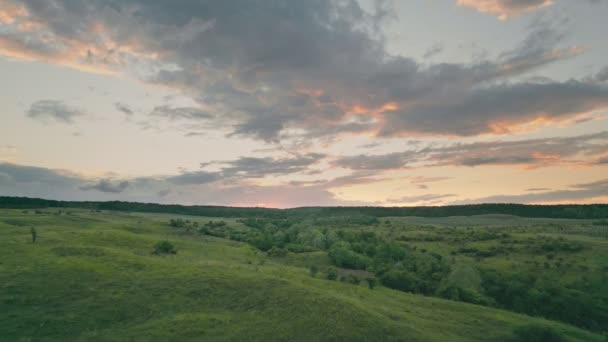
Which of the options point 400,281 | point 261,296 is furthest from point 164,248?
point 400,281

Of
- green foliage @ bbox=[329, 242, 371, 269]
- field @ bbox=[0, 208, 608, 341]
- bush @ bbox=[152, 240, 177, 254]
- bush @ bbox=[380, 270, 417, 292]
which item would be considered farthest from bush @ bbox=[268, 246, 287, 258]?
bush @ bbox=[380, 270, 417, 292]

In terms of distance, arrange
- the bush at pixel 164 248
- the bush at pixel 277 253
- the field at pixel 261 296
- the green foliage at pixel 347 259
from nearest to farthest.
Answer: the field at pixel 261 296
the bush at pixel 164 248
the green foliage at pixel 347 259
the bush at pixel 277 253

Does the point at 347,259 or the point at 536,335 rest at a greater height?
the point at 347,259

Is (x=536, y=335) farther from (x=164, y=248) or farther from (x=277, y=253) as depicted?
(x=277, y=253)

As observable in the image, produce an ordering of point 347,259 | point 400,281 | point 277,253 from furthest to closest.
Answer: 1. point 277,253
2. point 347,259
3. point 400,281

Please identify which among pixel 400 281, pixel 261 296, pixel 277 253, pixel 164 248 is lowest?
pixel 400 281

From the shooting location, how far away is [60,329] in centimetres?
4606

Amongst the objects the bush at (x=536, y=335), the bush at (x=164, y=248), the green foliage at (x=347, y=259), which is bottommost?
the bush at (x=536, y=335)

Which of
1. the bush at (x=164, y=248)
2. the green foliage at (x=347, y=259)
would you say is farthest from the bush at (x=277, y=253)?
the bush at (x=164, y=248)

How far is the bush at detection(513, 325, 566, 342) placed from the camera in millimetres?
54594

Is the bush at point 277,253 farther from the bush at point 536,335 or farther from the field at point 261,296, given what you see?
the bush at point 536,335

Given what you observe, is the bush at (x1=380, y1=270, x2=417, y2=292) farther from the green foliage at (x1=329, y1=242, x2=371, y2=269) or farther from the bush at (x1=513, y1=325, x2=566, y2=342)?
the bush at (x1=513, y1=325, x2=566, y2=342)

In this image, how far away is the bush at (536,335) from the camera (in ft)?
179

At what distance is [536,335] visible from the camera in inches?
2165
